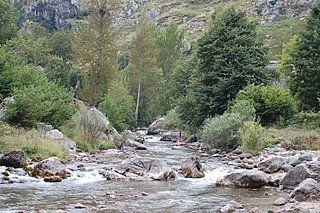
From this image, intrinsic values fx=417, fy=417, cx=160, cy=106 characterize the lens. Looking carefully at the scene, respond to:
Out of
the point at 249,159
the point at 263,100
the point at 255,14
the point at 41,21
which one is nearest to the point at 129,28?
the point at 41,21

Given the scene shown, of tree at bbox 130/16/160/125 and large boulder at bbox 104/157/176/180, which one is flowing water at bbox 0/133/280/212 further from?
tree at bbox 130/16/160/125

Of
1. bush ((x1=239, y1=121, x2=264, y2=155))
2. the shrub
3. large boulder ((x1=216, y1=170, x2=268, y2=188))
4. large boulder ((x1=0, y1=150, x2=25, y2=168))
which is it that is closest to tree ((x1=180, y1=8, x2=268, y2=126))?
bush ((x1=239, y1=121, x2=264, y2=155))

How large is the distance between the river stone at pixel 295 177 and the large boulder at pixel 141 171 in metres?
5.33

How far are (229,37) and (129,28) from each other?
117058mm

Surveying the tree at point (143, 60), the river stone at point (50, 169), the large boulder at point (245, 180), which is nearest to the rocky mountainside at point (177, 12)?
the tree at point (143, 60)

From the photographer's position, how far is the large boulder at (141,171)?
760 inches

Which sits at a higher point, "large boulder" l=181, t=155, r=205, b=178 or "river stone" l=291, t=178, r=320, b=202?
"river stone" l=291, t=178, r=320, b=202

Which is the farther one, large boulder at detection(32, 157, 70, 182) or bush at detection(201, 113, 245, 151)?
bush at detection(201, 113, 245, 151)

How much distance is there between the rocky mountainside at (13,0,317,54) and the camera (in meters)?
127

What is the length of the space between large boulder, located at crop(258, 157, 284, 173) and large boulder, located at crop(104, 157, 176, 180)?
462cm

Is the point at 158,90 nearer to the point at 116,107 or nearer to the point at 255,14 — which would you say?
the point at 116,107

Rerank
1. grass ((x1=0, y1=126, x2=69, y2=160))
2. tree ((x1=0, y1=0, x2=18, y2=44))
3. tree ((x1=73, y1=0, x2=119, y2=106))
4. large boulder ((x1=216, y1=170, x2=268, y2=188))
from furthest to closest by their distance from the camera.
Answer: tree ((x1=0, y1=0, x2=18, y2=44)) → tree ((x1=73, y1=0, x2=119, y2=106)) → grass ((x1=0, y1=126, x2=69, y2=160)) → large boulder ((x1=216, y1=170, x2=268, y2=188))

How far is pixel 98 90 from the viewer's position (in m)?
47.9

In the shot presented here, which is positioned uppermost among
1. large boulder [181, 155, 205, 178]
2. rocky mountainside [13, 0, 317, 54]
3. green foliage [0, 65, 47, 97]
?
rocky mountainside [13, 0, 317, 54]
